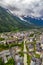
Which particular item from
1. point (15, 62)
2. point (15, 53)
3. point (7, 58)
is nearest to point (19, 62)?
point (15, 62)

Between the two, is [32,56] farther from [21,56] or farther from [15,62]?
[15,62]

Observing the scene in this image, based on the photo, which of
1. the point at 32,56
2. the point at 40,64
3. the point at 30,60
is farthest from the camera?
the point at 32,56

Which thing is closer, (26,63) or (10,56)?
(26,63)

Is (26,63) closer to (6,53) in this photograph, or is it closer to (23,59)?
(23,59)

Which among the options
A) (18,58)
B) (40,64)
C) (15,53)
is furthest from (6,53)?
(40,64)

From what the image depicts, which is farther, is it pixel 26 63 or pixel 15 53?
pixel 15 53

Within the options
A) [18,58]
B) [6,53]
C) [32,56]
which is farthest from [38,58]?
[6,53]

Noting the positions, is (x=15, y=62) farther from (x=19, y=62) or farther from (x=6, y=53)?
(x=6, y=53)

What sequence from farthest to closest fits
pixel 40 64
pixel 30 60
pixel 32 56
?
pixel 32 56 → pixel 30 60 → pixel 40 64
